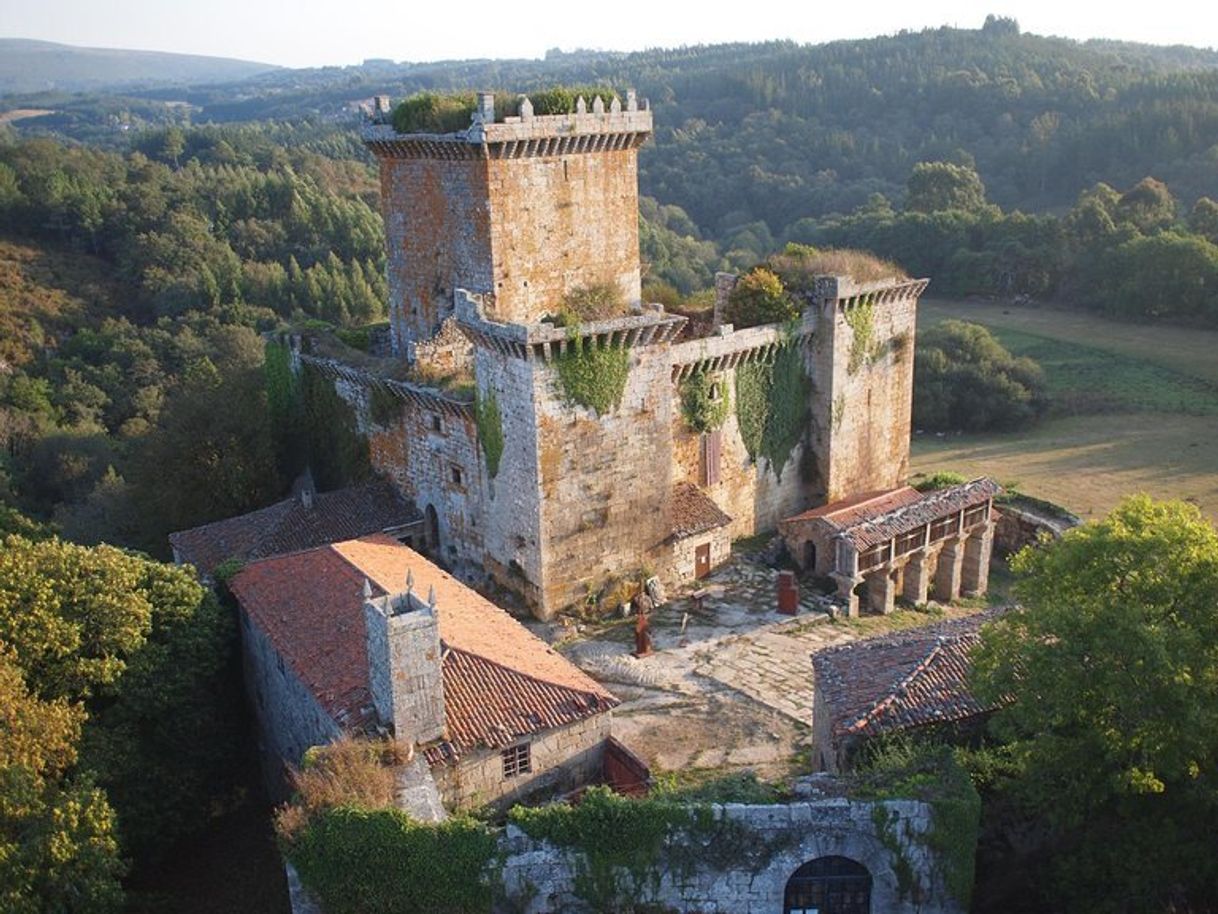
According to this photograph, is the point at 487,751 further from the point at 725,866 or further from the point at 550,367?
the point at 550,367

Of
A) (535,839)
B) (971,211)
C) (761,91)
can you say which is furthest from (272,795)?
(761,91)

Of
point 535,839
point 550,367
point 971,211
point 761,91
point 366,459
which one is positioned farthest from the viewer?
point 761,91

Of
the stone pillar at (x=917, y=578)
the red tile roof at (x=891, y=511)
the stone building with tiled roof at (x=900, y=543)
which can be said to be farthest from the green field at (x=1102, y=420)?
the stone pillar at (x=917, y=578)

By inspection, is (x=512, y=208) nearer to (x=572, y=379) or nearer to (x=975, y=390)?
(x=572, y=379)

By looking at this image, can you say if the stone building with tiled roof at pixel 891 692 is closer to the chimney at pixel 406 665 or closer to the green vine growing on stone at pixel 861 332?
the chimney at pixel 406 665

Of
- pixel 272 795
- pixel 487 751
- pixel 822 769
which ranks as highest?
pixel 487 751

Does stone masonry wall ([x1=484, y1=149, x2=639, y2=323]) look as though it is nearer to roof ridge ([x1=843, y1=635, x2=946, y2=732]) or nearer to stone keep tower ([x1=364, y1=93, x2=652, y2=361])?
stone keep tower ([x1=364, y1=93, x2=652, y2=361])

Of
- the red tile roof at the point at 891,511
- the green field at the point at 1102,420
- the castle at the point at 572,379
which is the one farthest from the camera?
the green field at the point at 1102,420
